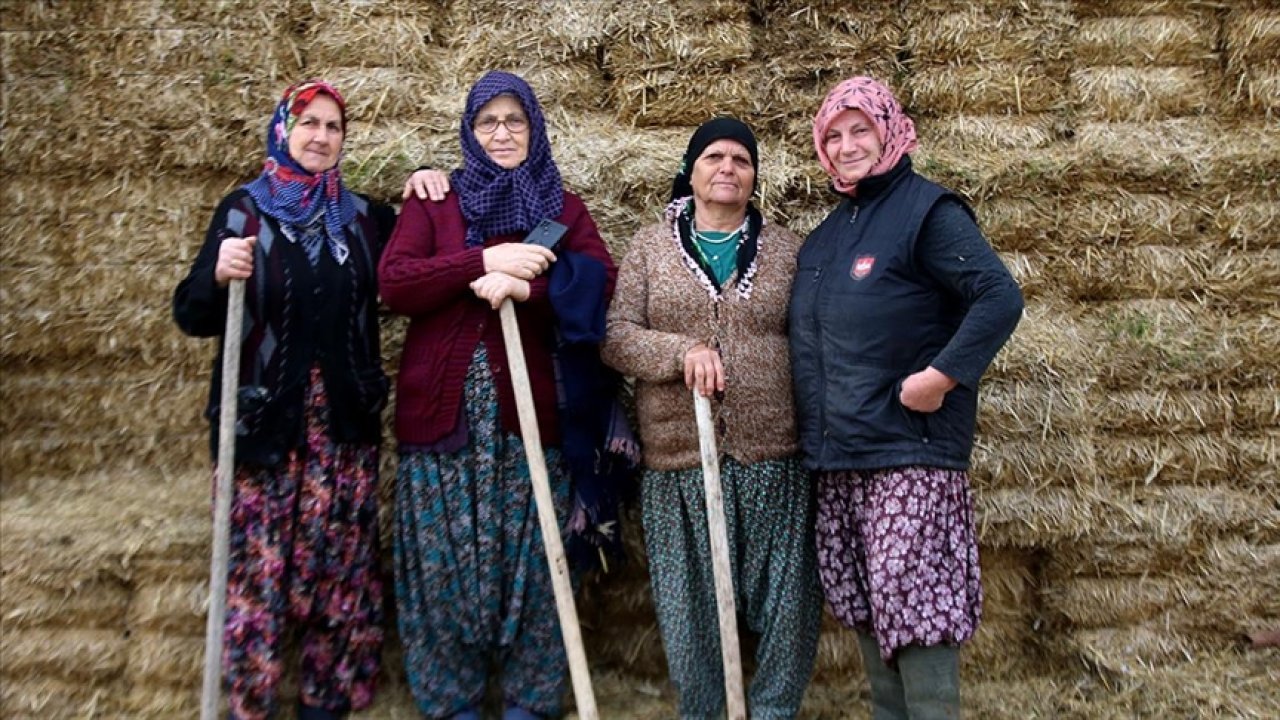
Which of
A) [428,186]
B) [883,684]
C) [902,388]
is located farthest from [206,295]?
[883,684]

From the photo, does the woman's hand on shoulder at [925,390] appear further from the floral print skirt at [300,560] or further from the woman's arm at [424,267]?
the floral print skirt at [300,560]

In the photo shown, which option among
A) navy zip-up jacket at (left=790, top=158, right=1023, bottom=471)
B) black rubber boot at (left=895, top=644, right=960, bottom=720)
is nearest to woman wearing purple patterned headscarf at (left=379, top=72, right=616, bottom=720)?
navy zip-up jacket at (left=790, top=158, right=1023, bottom=471)

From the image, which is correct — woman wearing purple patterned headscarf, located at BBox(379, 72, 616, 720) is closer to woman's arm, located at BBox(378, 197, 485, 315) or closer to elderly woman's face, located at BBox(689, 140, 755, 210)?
woman's arm, located at BBox(378, 197, 485, 315)

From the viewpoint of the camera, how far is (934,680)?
2.72 metres

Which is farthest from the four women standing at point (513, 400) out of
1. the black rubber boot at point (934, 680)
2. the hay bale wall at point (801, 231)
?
the hay bale wall at point (801, 231)

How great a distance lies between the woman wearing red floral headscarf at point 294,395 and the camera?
2.94 m

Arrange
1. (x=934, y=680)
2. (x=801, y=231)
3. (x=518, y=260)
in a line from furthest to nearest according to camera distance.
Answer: (x=801, y=231)
(x=518, y=260)
(x=934, y=680)

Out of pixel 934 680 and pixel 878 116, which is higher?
pixel 878 116

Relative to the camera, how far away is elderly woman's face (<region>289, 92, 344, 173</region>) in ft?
9.89

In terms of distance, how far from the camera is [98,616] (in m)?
3.38

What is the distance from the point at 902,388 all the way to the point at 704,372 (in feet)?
1.67

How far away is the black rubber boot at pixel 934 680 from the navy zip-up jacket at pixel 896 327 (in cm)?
48

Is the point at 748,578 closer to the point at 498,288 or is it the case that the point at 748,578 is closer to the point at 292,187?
the point at 498,288

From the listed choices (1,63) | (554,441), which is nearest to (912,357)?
(554,441)
